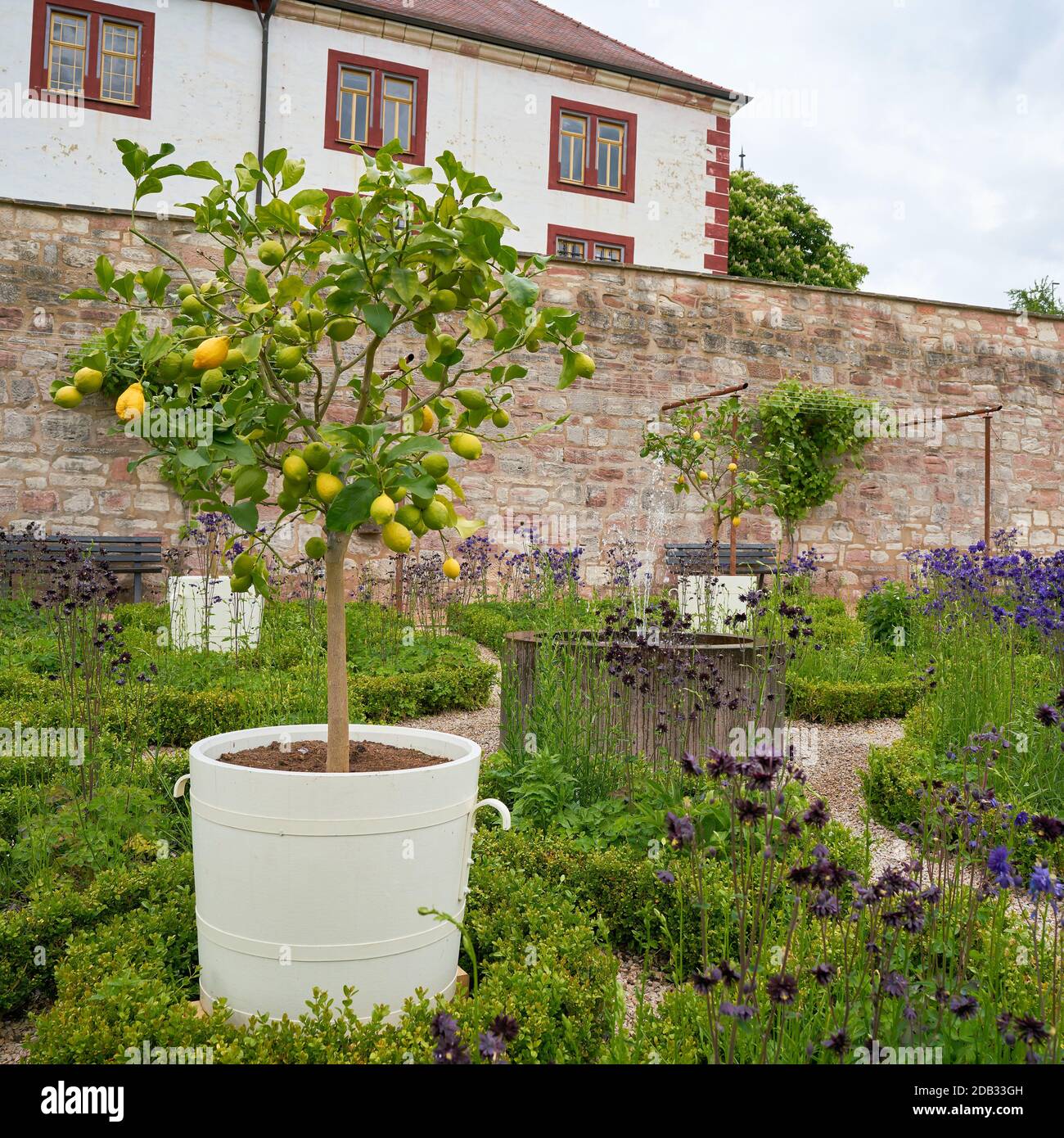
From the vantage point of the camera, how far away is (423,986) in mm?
2229

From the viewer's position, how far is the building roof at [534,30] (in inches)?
588

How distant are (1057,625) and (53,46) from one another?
50.3 ft

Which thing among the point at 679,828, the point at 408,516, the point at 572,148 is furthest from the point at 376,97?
the point at 679,828

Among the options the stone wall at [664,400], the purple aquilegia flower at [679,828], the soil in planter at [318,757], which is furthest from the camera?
the stone wall at [664,400]

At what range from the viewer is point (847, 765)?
189 inches

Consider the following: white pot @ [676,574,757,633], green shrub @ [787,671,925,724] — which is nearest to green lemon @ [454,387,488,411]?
green shrub @ [787,671,925,724]

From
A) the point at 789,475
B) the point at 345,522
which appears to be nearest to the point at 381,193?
the point at 345,522

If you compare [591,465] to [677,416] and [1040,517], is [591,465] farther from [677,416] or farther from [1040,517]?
[1040,517]

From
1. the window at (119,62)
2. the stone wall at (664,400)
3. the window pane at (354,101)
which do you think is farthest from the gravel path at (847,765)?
the window at (119,62)

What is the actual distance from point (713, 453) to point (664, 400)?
5.16ft

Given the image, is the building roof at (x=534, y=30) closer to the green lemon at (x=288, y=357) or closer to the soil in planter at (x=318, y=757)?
the green lemon at (x=288, y=357)

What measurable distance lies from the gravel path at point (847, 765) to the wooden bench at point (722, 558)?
3906 millimetres

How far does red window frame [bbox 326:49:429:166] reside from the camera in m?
14.5

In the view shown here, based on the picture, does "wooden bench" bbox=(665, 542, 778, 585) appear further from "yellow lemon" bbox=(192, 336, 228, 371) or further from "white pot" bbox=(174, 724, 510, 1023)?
"yellow lemon" bbox=(192, 336, 228, 371)
